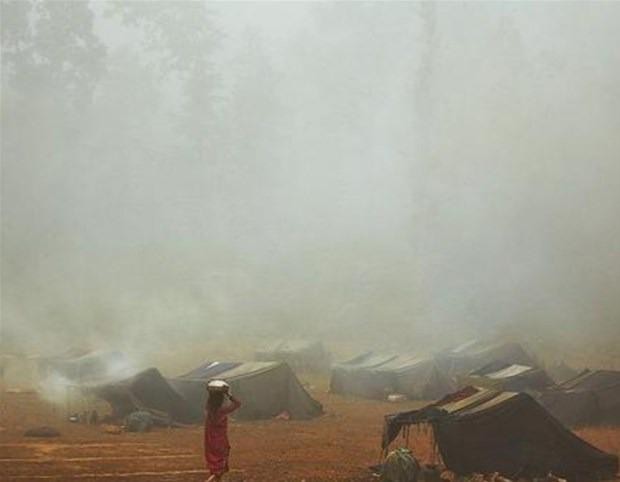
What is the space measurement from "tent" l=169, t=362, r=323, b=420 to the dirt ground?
555mm

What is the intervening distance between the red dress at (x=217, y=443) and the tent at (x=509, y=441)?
346cm

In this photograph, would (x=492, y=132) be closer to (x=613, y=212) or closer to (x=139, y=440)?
(x=613, y=212)

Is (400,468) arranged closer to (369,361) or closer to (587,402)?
(587,402)

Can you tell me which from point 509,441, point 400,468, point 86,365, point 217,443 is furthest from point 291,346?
point 217,443

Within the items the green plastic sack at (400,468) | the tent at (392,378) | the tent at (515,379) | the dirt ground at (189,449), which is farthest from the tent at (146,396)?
the green plastic sack at (400,468)

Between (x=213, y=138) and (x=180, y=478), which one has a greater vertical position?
(x=213, y=138)

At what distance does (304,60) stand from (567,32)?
21.9 meters

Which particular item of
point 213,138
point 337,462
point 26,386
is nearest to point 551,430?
point 337,462

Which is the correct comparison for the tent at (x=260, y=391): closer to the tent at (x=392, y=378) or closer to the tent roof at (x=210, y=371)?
the tent roof at (x=210, y=371)

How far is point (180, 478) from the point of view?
13.1 meters

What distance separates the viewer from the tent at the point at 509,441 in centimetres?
1293

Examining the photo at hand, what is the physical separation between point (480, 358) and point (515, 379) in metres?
6.04

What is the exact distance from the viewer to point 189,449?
1611 cm

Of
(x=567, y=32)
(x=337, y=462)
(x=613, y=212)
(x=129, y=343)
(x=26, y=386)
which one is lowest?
(x=337, y=462)
